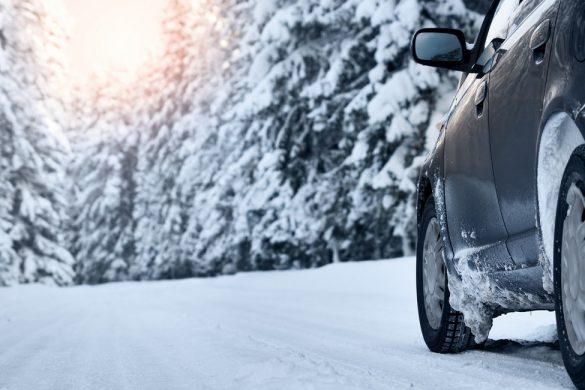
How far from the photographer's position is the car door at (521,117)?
2969 millimetres

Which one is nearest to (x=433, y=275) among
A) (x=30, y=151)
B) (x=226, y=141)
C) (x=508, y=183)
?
(x=508, y=183)

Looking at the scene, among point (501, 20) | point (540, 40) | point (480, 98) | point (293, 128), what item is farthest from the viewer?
point (293, 128)

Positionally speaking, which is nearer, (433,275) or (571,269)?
(571,269)

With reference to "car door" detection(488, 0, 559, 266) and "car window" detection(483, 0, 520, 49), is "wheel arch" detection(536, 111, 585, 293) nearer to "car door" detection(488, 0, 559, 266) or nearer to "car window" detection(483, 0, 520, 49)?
"car door" detection(488, 0, 559, 266)

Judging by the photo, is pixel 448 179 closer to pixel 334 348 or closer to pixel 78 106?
pixel 334 348

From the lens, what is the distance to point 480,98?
385 cm

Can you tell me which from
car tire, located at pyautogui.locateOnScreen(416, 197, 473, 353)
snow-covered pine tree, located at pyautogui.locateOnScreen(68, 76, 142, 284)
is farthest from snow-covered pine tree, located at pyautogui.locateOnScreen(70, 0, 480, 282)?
car tire, located at pyautogui.locateOnScreen(416, 197, 473, 353)

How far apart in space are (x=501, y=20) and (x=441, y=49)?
35 cm

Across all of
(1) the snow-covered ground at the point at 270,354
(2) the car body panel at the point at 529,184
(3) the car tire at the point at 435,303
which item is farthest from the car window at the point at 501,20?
(1) the snow-covered ground at the point at 270,354

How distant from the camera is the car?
8.74ft

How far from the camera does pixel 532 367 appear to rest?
379 centimetres

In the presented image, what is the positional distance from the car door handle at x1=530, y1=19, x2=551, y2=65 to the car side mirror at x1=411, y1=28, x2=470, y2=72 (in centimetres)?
120

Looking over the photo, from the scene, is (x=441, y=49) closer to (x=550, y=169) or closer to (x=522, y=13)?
(x=522, y=13)

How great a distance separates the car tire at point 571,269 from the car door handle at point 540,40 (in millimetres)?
542
